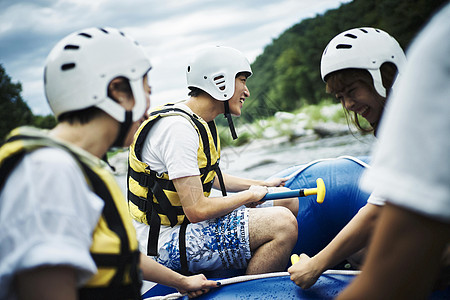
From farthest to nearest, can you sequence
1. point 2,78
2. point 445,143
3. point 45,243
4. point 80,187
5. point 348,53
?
1. point 2,78
2. point 348,53
3. point 80,187
4. point 45,243
5. point 445,143

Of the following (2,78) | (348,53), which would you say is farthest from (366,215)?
(2,78)

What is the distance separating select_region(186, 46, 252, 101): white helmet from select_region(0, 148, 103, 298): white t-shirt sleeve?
146cm

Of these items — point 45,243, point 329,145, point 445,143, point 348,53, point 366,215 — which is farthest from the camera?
point 329,145

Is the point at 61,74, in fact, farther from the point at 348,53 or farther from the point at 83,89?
the point at 348,53

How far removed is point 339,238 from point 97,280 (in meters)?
0.82

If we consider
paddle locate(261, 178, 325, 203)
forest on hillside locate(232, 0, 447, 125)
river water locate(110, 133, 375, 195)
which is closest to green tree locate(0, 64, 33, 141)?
river water locate(110, 133, 375, 195)

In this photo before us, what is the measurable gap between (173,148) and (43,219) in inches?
39.1

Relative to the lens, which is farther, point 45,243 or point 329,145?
point 329,145

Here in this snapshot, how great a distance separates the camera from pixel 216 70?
7.16 ft

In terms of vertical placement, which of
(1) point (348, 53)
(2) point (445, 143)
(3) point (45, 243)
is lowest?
(3) point (45, 243)

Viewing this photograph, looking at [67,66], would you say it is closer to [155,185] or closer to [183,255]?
[155,185]

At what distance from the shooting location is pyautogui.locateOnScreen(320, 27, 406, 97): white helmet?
166 centimetres

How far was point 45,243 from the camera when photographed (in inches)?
27.1

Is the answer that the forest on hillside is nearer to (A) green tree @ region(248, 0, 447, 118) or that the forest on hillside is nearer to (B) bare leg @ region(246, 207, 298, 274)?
(A) green tree @ region(248, 0, 447, 118)
